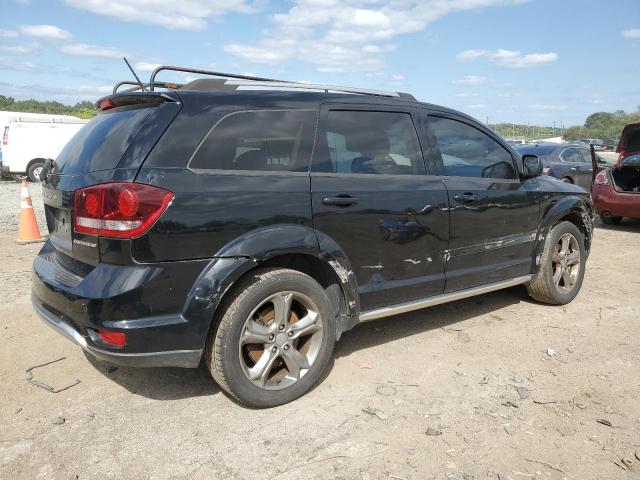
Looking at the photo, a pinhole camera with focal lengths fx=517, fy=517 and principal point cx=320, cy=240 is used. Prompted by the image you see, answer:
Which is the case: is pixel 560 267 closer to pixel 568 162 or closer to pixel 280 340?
pixel 280 340

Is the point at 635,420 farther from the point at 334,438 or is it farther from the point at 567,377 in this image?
the point at 334,438

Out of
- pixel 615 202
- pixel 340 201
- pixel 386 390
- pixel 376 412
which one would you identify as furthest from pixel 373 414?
pixel 615 202

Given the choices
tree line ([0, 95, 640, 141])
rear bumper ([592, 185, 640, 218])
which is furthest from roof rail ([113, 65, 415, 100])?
tree line ([0, 95, 640, 141])

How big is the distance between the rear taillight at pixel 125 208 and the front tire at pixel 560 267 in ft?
11.4

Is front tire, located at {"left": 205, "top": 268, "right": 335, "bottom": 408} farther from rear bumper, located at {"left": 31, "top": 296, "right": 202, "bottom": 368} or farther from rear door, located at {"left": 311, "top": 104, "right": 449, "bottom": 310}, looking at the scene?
rear door, located at {"left": 311, "top": 104, "right": 449, "bottom": 310}

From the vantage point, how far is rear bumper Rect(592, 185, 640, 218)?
8828 millimetres

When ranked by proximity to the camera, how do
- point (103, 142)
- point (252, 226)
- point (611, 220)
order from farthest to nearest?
point (611, 220) < point (103, 142) < point (252, 226)

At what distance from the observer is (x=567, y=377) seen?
3.39 metres

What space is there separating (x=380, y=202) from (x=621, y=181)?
8.01 metres

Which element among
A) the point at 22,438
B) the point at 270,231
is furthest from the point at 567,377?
the point at 22,438

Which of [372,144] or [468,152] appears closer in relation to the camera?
[372,144]

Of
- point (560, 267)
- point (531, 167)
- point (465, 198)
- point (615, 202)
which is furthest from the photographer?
point (615, 202)

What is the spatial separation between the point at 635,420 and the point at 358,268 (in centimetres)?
175

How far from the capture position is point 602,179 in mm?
9523
